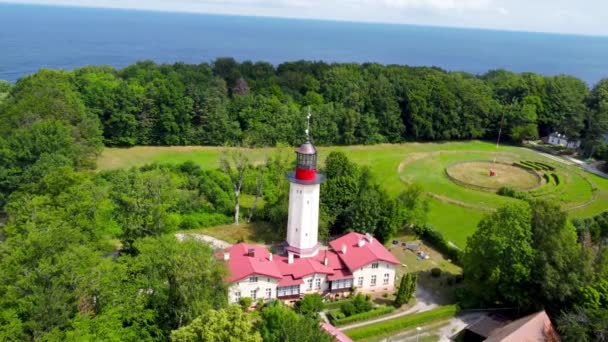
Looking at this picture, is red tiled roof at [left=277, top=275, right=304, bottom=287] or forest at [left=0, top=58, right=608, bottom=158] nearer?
red tiled roof at [left=277, top=275, right=304, bottom=287]

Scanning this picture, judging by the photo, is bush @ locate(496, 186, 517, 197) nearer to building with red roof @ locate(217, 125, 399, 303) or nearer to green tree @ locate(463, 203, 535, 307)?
green tree @ locate(463, 203, 535, 307)

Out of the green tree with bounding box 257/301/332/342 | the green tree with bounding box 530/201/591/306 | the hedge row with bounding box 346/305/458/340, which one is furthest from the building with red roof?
the green tree with bounding box 530/201/591/306

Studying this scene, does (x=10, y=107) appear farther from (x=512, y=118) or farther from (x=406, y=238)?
(x=512, y=118)

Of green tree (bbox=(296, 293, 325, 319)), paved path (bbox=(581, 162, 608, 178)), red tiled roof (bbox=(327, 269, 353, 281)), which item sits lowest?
paved path (bbox=(581, 162, 608, 178))

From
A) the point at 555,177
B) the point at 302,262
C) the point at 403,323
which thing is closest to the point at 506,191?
the point at 555,177

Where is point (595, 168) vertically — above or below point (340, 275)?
below

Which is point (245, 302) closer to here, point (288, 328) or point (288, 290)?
point (288, 290)

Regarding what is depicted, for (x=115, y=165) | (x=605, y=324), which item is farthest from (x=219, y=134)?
(x=605, y=324)
